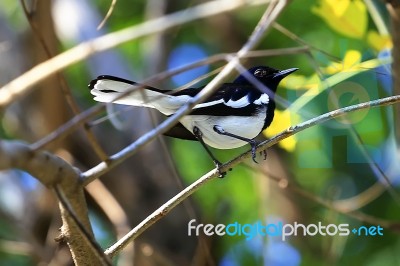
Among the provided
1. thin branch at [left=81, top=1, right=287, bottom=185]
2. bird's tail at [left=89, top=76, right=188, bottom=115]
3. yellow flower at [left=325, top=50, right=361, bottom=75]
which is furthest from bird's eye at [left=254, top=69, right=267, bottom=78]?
thin branch at [left=81, top=1, right=287, bottom=185]

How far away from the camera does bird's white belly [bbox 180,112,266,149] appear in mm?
1928

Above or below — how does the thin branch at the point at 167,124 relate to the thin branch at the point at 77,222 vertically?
above

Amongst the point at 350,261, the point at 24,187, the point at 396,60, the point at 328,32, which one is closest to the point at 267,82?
the point at 396,60

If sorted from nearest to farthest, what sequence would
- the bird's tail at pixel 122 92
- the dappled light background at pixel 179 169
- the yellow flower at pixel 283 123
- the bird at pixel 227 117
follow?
the bird's tail at pixel 122 92
the bird at pixel 227 117
the yellow flower at pixel 283 123
the dappled light background at pixel 179 169

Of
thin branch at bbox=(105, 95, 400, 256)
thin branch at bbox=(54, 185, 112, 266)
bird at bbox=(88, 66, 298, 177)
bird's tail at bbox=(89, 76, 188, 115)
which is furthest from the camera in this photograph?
bird at bbox=(88, 66, 298, 177)

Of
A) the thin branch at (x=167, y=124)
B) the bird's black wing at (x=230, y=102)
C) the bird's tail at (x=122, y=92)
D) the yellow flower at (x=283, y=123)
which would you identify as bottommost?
the thin branch at (x=167, y=124)

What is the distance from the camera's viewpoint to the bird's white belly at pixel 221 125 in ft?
6.32

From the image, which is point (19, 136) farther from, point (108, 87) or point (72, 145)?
point (108, 87)

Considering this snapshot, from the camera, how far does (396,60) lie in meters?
2.08

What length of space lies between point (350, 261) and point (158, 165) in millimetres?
1149

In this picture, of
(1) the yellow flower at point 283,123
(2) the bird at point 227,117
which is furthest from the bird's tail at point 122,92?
(1) the yellow flower at point 283,123

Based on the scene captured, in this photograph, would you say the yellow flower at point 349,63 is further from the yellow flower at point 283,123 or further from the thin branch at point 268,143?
the thin branch at point 268,143

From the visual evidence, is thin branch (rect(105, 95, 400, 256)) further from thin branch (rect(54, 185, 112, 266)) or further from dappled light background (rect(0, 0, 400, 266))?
dappled light background (rect(0, 0, 400, 266))

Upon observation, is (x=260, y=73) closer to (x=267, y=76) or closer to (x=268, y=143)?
(x=267, y=76)
